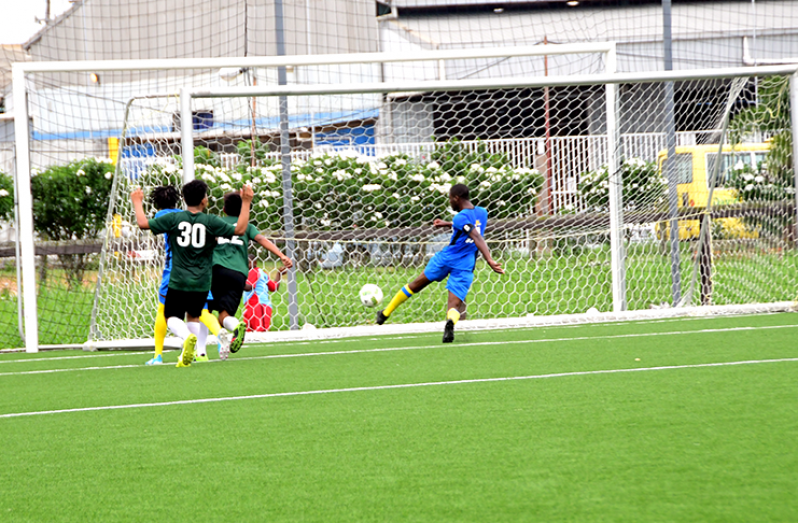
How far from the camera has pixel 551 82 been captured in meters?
8.55

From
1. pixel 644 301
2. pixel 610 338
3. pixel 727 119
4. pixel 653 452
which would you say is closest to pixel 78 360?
pixel 610 338

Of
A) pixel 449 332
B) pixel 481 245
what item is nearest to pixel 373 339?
pixel 449 332

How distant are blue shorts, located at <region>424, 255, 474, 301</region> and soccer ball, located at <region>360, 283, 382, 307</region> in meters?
1.79

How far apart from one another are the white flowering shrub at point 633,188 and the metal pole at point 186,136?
4333mm

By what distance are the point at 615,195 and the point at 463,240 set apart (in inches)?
95.7

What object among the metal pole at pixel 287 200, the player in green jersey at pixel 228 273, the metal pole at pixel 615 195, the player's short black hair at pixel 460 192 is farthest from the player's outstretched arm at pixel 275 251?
the metal pole at pixel 615 195

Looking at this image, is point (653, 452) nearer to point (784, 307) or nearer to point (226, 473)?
point (226, 473)

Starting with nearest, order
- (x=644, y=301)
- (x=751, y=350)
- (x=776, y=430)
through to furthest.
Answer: (x=776, y=430)
(x=751, y=350)
(x=644, y=301)

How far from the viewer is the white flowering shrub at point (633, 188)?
9461 millimetres

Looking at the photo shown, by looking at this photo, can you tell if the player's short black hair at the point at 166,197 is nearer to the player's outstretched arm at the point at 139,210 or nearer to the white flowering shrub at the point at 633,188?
the player's outstretched arm at the point at 139,210

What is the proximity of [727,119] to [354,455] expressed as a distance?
7.08m

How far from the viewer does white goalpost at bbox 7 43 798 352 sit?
8.63m

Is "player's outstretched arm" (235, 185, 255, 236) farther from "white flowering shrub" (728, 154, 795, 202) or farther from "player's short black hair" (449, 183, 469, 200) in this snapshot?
"white flowering shrub" (728, 154, 795, 202)

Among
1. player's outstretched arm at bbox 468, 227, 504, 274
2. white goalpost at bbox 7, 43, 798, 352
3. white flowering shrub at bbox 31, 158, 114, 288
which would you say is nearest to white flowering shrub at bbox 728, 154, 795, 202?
white goalpost at bbox 7, 43, 798, 352
